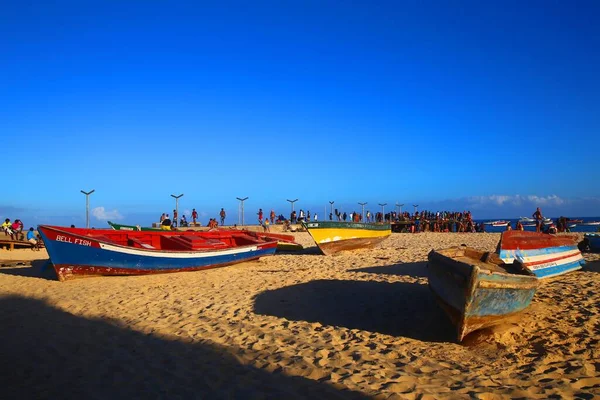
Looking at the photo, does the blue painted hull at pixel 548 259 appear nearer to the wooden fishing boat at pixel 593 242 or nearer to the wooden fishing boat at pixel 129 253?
the wooden fishing boat at pixel 593 242

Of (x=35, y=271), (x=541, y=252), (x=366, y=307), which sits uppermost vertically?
(x=541, y=252)

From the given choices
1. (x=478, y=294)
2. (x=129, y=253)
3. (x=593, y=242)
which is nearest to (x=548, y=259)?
(x=478, y=294)

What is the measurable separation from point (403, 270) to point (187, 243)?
7265 millimetres

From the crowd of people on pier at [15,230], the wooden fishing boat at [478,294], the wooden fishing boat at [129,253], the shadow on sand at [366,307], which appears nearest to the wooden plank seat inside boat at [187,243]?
the wooden fishing boat at [129,253]

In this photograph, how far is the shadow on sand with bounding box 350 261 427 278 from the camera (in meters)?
11.6

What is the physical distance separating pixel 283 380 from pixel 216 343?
1.84m

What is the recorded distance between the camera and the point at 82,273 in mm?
12055

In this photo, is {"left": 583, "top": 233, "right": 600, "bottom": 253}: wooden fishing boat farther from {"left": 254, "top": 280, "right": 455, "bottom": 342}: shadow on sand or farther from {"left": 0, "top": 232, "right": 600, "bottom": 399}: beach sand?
{"left": 254, "top": 280, "right": 455, "bottom": 342}: shadow on sand

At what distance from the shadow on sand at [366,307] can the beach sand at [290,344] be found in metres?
0.04

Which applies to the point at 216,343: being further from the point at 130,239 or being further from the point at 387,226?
the point at 387,226

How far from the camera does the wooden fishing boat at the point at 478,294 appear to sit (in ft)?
19.1

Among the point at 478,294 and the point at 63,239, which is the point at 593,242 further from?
the point at 63,239

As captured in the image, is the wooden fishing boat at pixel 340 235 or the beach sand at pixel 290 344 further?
the wooden fishing boat at pixel 340 235

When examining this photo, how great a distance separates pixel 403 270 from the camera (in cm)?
1222
